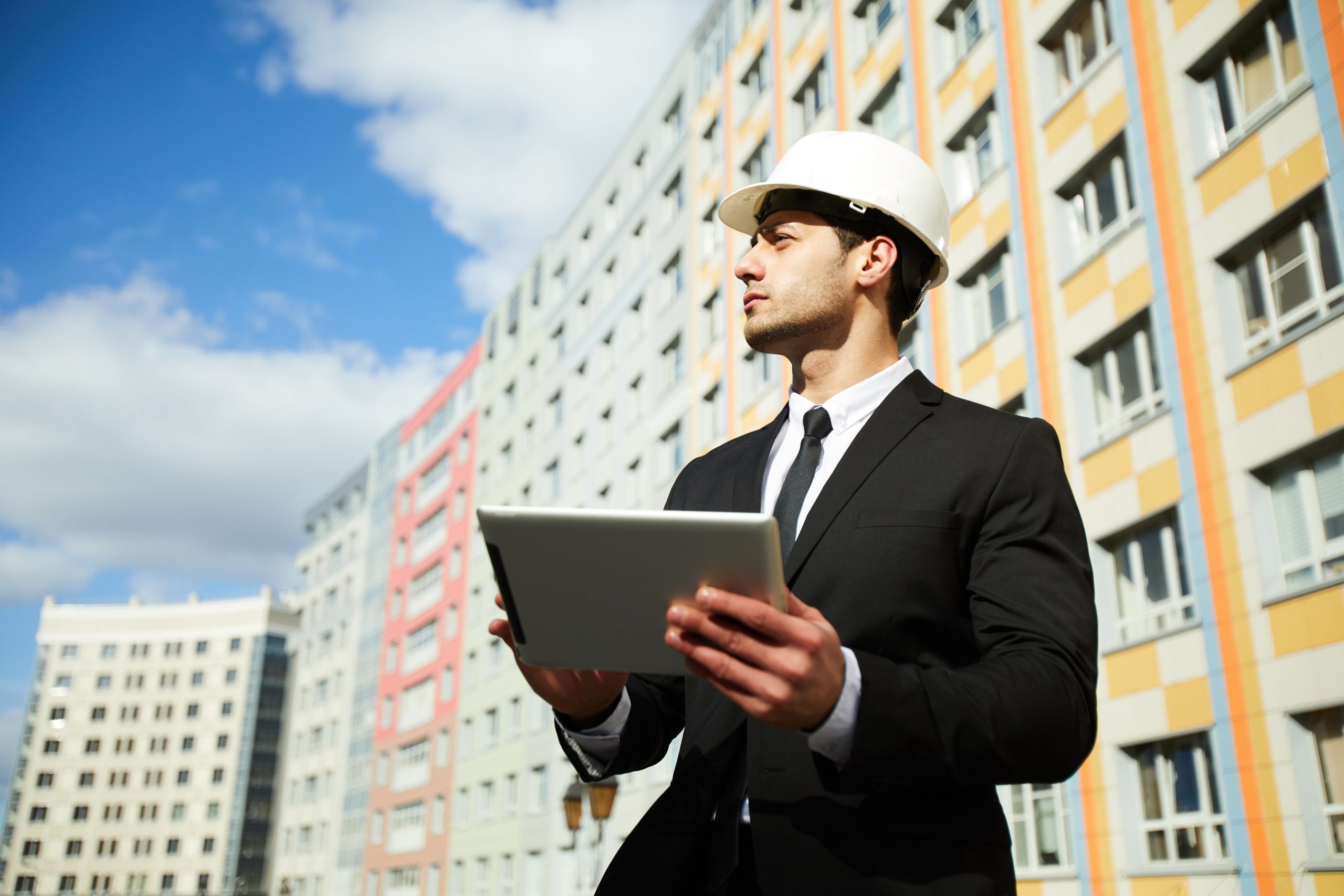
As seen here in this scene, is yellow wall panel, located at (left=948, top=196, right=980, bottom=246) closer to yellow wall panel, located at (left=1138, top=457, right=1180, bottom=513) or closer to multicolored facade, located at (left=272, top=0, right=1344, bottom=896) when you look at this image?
multicolored facade, located at (left=272, top=0, right=1344, bottom=896)

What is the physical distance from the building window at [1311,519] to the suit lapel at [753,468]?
1197cm

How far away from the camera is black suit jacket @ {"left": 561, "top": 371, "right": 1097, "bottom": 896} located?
6.34 feet

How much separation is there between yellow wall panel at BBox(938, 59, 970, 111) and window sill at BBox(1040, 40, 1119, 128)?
110 inches

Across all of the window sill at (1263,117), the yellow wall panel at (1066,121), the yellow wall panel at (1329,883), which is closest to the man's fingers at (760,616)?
the yellow wall panel at (1329,883)

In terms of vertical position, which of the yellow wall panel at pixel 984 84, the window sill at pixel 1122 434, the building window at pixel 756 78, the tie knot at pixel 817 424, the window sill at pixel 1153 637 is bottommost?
the tie knot at pixel 817 424

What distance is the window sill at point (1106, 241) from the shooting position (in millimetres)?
16812

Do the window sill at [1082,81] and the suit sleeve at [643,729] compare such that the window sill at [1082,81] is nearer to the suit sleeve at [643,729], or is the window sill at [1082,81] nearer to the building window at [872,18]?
the building window at [872,18]

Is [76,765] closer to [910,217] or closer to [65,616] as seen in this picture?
[65,616]

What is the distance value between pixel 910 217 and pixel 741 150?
30.6 meters

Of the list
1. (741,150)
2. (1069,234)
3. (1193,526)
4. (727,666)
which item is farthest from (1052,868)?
(741,150)

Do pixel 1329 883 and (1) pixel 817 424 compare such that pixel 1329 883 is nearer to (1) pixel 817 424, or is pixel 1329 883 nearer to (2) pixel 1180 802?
(2) pixel 1180 802

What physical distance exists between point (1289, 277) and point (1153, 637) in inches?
200

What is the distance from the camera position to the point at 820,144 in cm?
325

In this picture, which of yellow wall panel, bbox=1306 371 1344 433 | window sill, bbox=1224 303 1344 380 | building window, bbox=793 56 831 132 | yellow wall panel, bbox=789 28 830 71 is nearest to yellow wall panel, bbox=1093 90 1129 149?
window sill, bbox=1224 303 1344 380
